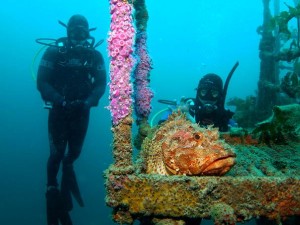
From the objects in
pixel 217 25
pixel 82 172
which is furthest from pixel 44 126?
pixel 217 25

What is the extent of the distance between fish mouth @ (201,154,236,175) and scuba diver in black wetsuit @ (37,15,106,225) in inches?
205

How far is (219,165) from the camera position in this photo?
2.36 meters

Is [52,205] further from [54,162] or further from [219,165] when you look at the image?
[219,165]

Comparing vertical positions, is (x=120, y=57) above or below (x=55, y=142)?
above

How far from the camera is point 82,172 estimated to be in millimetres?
36750

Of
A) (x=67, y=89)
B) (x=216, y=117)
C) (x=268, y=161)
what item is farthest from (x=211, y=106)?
(x=67, y=89)

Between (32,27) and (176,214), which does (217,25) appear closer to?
(32,27)

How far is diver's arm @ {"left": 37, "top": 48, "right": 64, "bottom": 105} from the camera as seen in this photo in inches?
280

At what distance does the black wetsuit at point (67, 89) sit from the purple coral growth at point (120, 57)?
5046mm

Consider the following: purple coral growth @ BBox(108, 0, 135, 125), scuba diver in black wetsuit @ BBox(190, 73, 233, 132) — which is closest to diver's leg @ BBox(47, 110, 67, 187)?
scuba diver in black wetsuit @ BBox(190, 73, 233, 132)

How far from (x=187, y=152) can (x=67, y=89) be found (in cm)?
549

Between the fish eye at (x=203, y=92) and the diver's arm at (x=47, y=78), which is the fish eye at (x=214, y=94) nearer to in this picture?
the fish eye at (x=203, y=92)

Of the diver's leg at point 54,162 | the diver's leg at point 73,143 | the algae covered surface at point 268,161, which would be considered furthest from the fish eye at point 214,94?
the diver's leg at point 54,162

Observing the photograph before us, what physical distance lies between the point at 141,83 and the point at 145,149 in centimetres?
111
